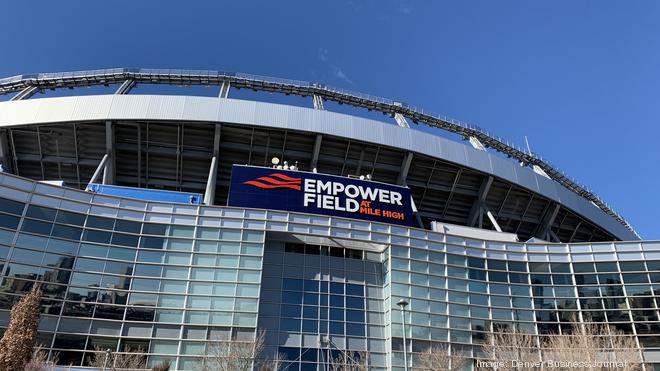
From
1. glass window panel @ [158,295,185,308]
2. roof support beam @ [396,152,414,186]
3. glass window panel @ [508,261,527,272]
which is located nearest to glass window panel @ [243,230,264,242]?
glass window panel @ [158,295,185,308]

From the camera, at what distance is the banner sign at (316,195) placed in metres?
30.6

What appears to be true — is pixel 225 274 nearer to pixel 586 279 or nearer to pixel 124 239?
pixel 124 239

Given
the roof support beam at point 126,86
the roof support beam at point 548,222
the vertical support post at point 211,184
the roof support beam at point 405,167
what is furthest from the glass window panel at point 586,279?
the roof support beam at point 126,86

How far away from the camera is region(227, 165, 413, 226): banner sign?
30.6 m

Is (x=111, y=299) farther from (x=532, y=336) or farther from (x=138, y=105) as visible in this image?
(x=532, y=336)

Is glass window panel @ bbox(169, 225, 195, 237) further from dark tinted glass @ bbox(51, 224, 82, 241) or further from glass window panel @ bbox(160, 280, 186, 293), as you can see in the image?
dark tinted glass @ bbox(51, 224, 82, 241)

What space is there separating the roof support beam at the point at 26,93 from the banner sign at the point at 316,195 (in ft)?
79.8

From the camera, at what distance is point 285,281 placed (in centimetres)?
2797

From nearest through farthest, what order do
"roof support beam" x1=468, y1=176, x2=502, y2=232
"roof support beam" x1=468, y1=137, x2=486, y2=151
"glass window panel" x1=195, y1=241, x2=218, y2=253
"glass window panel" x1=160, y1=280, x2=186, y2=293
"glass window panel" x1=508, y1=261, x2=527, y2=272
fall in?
"glass window panel" x1=160, y1=280, x2=186, y2=293
"glass window panel" x1=195, y1=241, x2=218, y2=253
"glass window panel" x1=508, y1=261, x2=527, y2=272
"roof support beam" x1=468, y1=176, x2=502, y2=232
"roof support beam" x1=468, y1=137, x2=486, y2=151

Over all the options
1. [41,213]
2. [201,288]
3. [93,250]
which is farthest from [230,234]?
[41,213]

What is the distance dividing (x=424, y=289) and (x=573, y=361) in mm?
9002

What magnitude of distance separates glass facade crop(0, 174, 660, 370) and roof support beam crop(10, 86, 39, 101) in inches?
806

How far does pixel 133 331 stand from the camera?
79.9 ft

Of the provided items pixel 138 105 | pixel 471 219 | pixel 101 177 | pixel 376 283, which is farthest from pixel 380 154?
pixel 101 177
